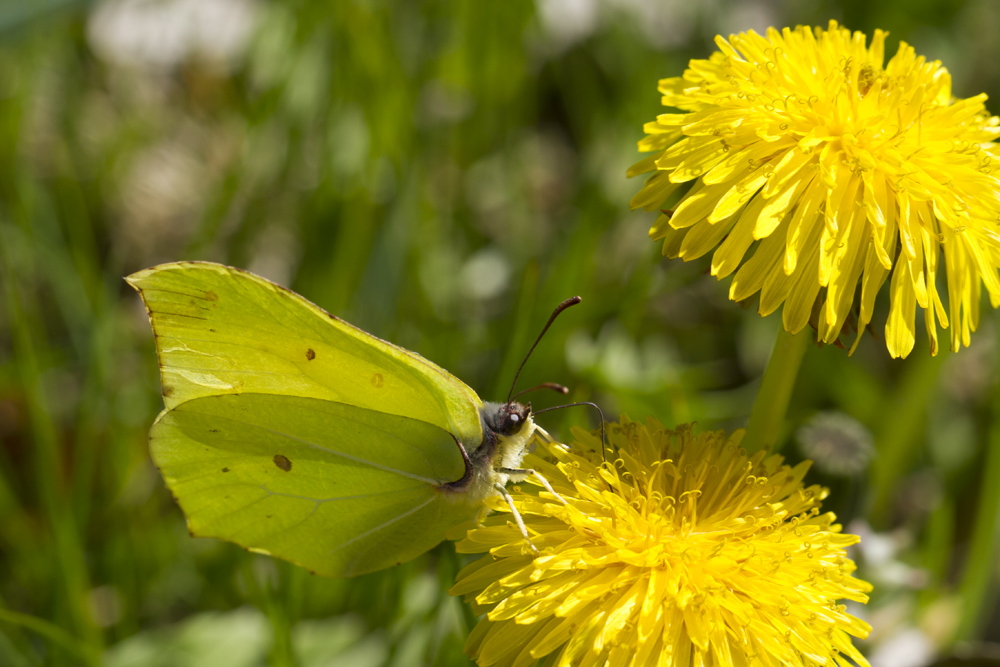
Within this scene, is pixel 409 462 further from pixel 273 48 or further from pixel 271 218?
pixel 273 48

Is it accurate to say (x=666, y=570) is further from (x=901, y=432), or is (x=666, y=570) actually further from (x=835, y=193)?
(x=901, y=432)

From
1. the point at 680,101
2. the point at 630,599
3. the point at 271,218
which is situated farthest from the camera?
the point at 271,218

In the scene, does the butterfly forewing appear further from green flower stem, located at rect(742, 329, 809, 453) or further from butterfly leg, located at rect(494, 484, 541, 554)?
green flower stem, located at rect(742, 329, 809, 453)

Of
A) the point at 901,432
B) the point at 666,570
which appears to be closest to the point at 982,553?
the point at 901,432

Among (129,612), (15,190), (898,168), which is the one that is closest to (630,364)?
(898,168)

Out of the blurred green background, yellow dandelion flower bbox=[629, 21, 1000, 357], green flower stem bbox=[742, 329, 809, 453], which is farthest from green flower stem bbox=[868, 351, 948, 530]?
yellow dandelion flower bbox=[629, 21, 1000, 357]

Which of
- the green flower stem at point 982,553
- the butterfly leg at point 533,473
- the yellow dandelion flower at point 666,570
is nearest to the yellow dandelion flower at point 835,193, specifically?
the yellow dandelion flower at point 666,570

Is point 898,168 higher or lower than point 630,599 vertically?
higher
